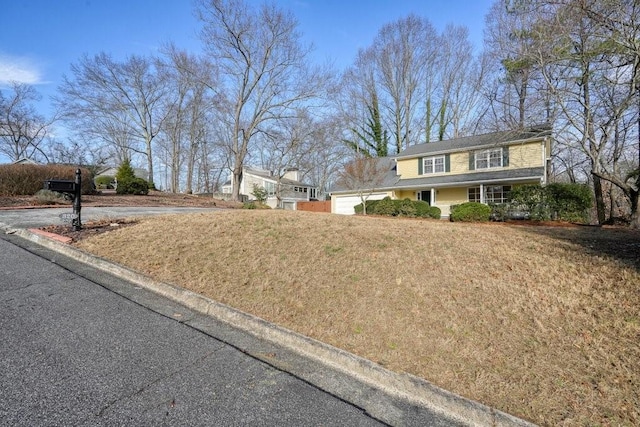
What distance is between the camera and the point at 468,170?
19.0 meters

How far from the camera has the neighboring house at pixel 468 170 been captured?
16.6 meters

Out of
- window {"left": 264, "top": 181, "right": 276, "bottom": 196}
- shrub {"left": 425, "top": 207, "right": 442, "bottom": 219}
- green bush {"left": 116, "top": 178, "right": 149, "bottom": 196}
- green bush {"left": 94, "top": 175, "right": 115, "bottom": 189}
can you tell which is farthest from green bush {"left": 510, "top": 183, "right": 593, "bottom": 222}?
green bush {"left": 94, "top": 175, "right": 115, "bottom": 189}

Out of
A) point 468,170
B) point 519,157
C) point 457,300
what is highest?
point 519,157

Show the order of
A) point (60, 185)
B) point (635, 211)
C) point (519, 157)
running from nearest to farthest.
→ 1. point (60, 185)
2. point (635, 211)
3. point (519, 157)

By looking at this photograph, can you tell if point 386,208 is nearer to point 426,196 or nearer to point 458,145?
point 426,196

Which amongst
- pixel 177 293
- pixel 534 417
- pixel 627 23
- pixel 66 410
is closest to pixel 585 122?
pixel 627 23

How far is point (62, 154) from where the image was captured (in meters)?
41.6

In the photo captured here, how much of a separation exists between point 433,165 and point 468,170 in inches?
90.1

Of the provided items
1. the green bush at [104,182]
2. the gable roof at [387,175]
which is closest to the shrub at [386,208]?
the gable roof at [387,175]

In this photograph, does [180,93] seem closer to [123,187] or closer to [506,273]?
[123,187]

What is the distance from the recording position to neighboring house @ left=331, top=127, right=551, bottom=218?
1662cm

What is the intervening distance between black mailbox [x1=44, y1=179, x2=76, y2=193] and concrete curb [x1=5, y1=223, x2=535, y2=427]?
391 centimetres

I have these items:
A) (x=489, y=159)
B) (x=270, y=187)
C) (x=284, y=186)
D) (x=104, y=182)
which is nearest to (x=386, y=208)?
(x=489, y=159)

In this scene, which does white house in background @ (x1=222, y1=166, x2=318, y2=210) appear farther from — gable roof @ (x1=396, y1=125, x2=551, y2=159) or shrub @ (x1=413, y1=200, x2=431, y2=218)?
shrub @ (x1=413, y1=200, x2=431, y2=218)
